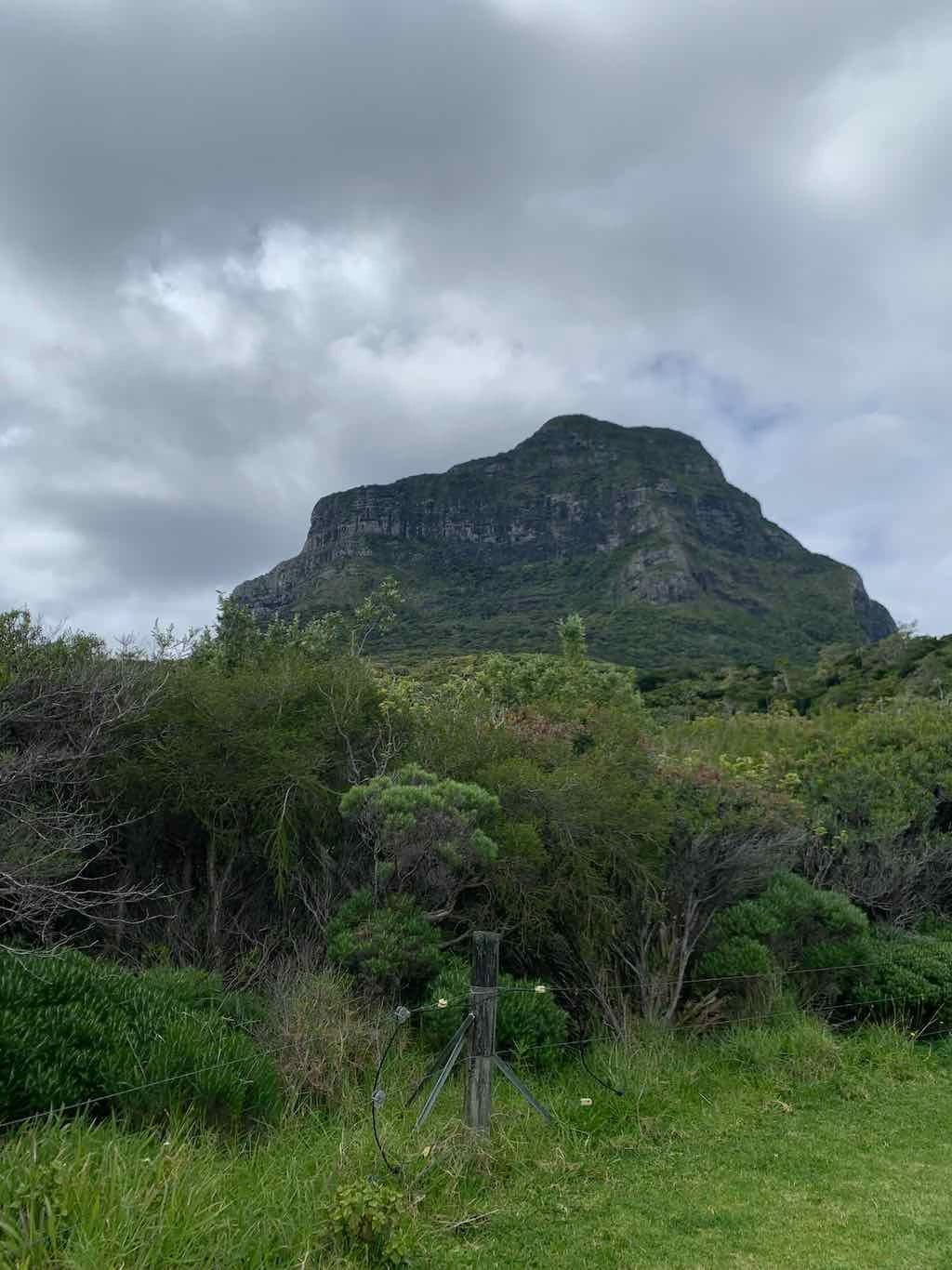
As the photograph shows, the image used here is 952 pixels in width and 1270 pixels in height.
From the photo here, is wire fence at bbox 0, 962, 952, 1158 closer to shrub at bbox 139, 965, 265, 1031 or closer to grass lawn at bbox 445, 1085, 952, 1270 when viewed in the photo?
shrub at bbox 139, 965, 265, 1031

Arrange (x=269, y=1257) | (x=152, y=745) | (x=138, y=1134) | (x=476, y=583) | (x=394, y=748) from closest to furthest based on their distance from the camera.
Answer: (x=269, y=1257) → (x=138, y=1134) → (x=152, y=745) → (x=394, y=748) → (x=476, y=583)

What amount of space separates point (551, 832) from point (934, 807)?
696cm

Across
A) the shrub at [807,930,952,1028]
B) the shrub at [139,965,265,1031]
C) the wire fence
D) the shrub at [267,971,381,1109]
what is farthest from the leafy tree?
the shrub at [807,930,952,1028]

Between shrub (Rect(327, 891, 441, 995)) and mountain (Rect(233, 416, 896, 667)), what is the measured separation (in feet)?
224

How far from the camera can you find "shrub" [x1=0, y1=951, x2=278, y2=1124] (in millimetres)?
4836

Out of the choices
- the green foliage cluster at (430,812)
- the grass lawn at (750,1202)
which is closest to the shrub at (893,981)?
the grass lawn at (750,1202)

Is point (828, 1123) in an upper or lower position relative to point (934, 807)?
lower

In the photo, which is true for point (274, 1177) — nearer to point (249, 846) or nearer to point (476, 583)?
point (249, 846)

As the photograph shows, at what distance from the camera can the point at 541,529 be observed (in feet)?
604

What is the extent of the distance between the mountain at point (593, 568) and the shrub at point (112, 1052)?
70.2m

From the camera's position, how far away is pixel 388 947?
726 cm

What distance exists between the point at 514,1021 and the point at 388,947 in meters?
1.20

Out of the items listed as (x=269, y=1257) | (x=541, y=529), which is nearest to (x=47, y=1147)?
(x=269, y=1257)

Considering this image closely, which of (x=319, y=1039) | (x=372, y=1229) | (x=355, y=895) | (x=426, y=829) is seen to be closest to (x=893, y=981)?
(x=426, y=829)
